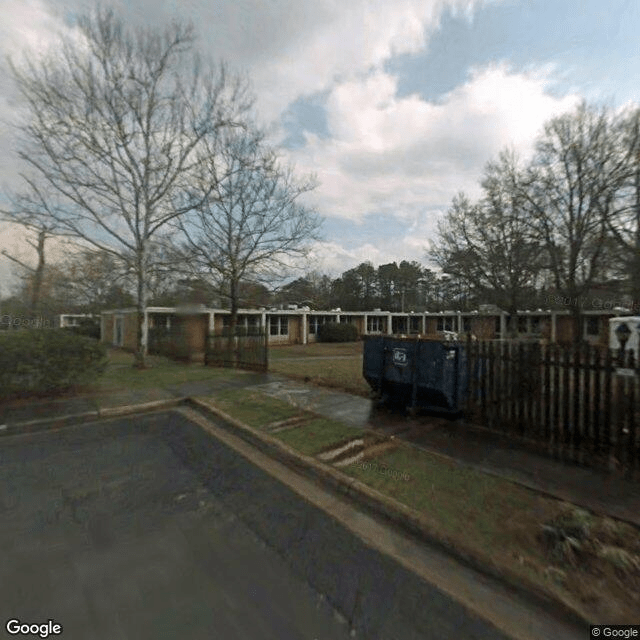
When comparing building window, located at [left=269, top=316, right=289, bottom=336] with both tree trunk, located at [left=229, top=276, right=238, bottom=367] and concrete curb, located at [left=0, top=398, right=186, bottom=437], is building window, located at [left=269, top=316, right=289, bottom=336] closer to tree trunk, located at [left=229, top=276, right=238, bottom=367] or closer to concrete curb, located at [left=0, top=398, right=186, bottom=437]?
tree trunk, located at [left=229, top=276, right=238, bottom=367]

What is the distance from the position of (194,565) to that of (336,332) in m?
29.4

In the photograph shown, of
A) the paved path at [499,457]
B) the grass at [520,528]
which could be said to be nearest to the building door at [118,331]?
the paved path at [499,457]

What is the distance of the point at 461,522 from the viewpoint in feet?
10.1

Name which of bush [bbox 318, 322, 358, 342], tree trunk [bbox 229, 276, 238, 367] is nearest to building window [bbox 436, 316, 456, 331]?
bush [bbox 318, 322, 358, 342]

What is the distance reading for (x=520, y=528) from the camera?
3016mm

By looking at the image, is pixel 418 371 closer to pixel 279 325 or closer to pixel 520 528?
pixel 520 528

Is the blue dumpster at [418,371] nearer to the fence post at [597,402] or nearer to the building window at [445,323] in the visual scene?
the fence post at [597,402]

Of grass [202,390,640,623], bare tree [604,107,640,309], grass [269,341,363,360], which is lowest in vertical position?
grass [269,341,363,360]

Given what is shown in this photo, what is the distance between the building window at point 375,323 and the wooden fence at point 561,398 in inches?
1250

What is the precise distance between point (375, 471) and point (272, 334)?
83.6 feet

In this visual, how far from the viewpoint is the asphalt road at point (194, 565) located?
2.18 meters

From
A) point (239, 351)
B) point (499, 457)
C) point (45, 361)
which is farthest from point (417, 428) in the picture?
point (239, 351)

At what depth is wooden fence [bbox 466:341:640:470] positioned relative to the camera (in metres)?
4.31

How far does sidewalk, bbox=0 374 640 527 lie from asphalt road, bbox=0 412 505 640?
A: 216cm
